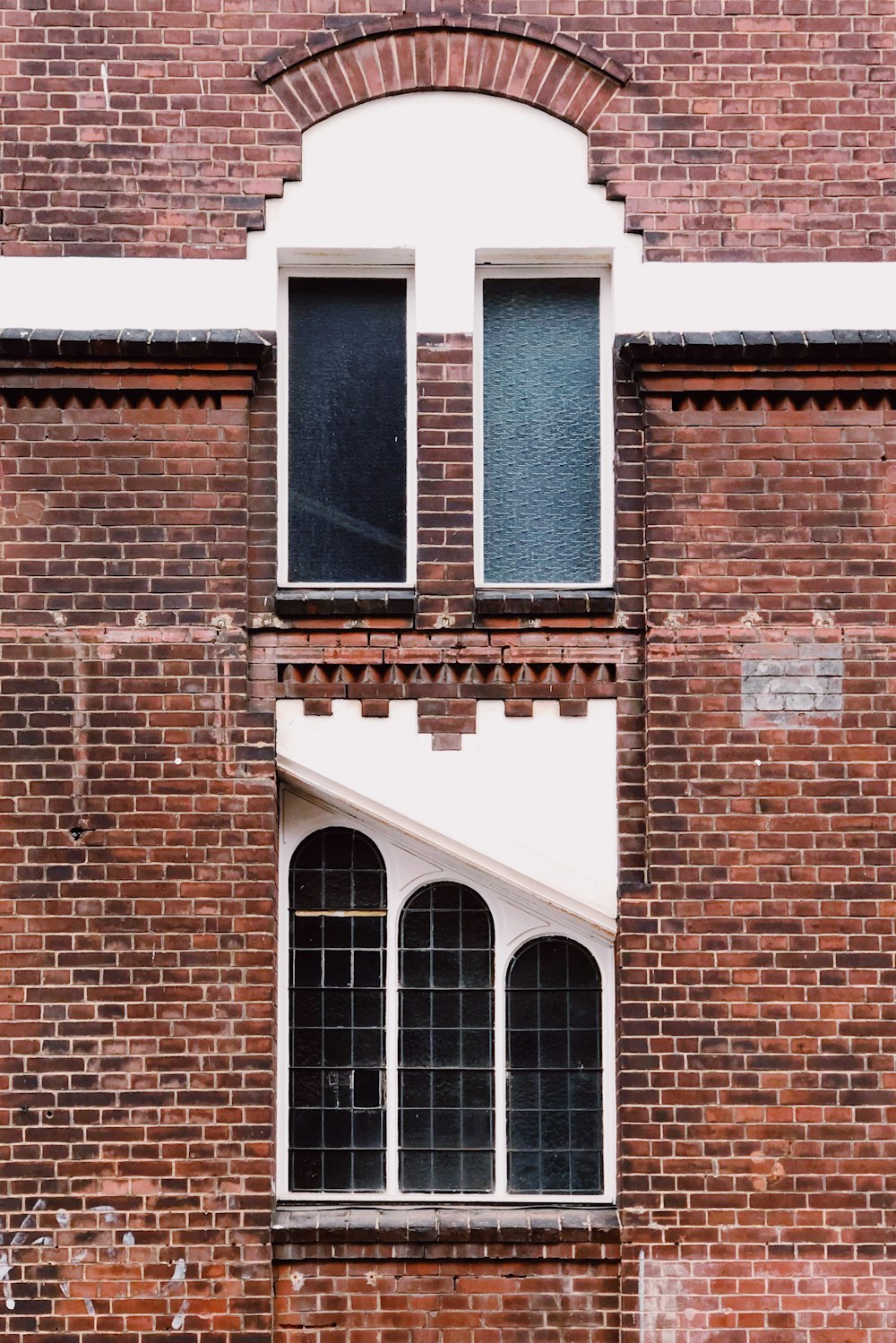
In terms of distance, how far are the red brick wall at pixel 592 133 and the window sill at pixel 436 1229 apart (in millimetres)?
4873

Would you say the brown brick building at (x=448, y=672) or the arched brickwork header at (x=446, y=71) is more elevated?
the arched brickwork header at (x=446, y=71)

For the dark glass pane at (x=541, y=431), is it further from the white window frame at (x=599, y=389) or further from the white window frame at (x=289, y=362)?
the white window frame at (x=289, y=362)

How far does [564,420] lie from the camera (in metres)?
8.78

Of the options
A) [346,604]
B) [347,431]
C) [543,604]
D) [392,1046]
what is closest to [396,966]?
[392,1046]

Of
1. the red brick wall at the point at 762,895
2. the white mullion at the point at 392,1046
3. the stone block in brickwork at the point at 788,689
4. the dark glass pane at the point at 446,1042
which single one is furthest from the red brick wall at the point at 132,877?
the stone block in brickwork at the point at 788,689

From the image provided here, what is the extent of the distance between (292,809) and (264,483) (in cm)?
169

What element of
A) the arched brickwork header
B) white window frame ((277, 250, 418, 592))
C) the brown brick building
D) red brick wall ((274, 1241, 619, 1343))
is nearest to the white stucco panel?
the brown brick building

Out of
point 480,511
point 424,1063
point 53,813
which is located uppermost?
point 480,511

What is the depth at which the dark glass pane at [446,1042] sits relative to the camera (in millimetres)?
8359

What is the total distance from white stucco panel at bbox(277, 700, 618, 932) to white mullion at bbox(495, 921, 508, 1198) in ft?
1.45

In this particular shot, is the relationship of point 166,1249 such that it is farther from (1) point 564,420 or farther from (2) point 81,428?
(1) point 564,420

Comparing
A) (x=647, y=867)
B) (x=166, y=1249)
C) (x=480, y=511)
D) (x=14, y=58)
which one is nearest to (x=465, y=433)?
(x=480, y=511)

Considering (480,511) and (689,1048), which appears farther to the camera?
(480,511)

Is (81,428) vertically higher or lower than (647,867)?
higher
